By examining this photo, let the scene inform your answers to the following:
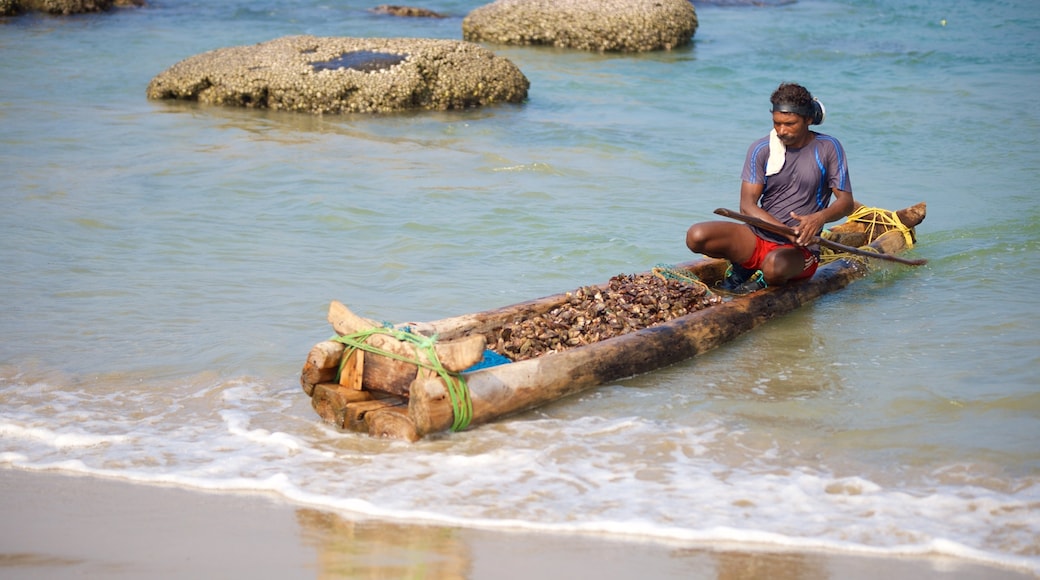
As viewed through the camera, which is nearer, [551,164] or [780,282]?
[780,282]

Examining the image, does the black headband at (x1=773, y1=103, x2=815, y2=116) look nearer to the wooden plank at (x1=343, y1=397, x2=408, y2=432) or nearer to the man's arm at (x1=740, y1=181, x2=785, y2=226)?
the man's arm at (x1=740, y1=181, x2=785, y2=226)

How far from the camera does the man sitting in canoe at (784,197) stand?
19.9 ft

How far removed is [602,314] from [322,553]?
247 cm

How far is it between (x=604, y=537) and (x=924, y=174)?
7.72 m

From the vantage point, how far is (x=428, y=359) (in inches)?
176

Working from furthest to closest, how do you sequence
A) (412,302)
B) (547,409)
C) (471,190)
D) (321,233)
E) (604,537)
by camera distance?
(471,190), (321,233), (412,302), (547,409), (604,537)

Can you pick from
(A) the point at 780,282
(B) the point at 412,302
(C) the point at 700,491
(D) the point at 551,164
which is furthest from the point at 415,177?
(C) the point at 700,491

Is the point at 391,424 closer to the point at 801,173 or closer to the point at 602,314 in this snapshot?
the point at 602,314

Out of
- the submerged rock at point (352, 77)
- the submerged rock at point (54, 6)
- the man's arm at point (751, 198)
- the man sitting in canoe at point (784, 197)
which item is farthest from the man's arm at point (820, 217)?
the submerged rock at point (54, 6)

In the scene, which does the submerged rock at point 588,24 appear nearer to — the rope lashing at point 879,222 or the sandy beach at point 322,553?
the rope lashing at point 879,222

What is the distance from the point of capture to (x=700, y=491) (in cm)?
420

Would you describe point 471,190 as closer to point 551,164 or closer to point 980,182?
point 551,164

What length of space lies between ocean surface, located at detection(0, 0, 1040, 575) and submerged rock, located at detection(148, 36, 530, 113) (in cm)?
29

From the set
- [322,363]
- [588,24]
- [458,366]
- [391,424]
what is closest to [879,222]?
[458,366]
